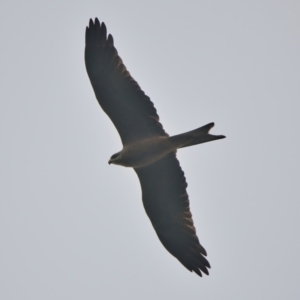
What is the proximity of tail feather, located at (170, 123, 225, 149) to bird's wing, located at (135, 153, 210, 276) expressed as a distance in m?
0.74

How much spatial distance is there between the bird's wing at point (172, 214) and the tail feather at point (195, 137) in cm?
74

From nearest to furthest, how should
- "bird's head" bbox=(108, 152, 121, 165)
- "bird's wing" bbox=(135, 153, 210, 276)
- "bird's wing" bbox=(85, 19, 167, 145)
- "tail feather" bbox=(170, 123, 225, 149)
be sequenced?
"tail feather" bbox=(170, 123, 225, 149) → "bird's wing" bbox=(85, 19, 167, 145) → "bird's head" bbox=(108, 152, 121, 165) → "bird's wing" bbox=(135, 153, 210, 276)

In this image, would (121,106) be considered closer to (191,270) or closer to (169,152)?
(169,152)

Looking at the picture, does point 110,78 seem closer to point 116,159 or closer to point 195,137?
point 116,159

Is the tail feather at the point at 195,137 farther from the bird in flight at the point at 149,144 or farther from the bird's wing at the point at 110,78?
the bird's wing at the point at 110,78

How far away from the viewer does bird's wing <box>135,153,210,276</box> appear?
14102 mm

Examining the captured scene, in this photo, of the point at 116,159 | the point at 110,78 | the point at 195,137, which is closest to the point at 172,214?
the point at 116,159

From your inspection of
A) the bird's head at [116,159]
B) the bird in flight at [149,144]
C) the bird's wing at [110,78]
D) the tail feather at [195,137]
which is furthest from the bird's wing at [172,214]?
the bird's wing at [110,78]

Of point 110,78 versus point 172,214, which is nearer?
point 110,78

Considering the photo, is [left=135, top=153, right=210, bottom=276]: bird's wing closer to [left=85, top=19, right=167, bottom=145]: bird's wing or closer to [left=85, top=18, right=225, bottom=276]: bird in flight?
[left=85, top=18, right=225, bottom=276]: bird in flight

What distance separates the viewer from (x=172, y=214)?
1423cm

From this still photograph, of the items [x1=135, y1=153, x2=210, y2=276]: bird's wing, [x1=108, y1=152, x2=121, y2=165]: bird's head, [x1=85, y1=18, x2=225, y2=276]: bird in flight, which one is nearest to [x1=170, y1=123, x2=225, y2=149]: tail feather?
[x1=85, y1=18, x2=225, y2=276]: bird in flight

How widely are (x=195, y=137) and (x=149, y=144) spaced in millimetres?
799

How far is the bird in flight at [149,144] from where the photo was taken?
44.0ft
